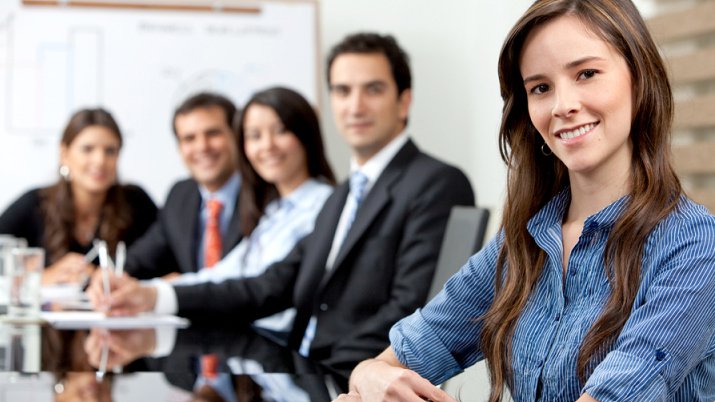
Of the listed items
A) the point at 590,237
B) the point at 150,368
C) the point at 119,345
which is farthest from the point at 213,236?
the point at 590,237

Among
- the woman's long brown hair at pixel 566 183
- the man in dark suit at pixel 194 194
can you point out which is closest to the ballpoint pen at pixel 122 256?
the man in dark suit at pixel 194 194

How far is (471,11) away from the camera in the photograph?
5.82 m

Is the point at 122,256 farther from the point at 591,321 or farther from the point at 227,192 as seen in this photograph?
the point at 591,321

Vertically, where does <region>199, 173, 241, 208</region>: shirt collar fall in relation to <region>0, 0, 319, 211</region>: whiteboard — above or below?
below

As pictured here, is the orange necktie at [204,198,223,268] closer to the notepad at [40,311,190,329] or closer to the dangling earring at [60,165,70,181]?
the notepad at [40,311,190,329]

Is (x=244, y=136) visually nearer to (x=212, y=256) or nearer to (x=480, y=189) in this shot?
(x=212, y=256)

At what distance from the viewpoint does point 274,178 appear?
357 centimetres

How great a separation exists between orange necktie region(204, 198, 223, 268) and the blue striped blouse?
106 inches

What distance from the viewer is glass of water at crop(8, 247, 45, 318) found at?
2873 mm

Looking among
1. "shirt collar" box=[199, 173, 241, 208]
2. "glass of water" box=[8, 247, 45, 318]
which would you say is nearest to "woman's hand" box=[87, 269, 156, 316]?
"glass of water" box=[8, 247, 45, 318]

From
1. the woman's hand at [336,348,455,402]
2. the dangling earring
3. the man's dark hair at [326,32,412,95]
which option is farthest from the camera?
the dangling earring

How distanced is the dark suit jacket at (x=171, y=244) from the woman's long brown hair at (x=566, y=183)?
300cm

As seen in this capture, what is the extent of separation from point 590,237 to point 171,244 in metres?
3.37

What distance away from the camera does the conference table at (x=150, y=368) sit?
1.52 metres
